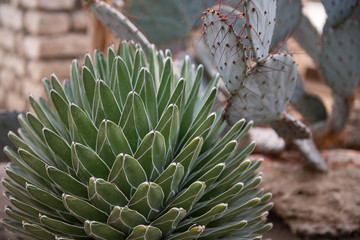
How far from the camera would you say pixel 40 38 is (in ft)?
13.0

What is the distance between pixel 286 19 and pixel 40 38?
2.59m

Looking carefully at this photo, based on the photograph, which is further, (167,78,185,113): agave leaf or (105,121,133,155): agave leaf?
(167,78,185,113): agave leaf

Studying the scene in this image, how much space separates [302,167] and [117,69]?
115 cm

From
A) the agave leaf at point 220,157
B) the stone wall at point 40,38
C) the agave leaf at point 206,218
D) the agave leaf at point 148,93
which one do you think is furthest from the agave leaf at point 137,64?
the stone wall at point 40,38

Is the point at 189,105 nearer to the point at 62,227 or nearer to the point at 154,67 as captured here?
the point at 154,67

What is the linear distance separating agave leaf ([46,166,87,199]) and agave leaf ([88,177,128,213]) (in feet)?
0.16

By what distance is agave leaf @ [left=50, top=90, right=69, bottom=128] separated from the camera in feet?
3.86

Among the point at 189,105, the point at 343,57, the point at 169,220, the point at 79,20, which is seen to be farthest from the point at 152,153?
the point at 79,20

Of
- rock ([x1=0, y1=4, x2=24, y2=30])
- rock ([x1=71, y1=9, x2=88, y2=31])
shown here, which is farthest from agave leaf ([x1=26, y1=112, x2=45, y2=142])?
rock ([x1=0, y1=4, x2=24, y2=30])

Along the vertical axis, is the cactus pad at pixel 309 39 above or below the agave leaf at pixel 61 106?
above

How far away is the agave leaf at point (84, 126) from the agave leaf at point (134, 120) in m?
0.07

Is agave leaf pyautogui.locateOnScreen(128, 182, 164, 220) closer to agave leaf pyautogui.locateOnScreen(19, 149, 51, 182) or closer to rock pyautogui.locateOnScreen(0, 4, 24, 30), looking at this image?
agave leaf pyautogui.locateOnScreen(19, 149, 51, 182)

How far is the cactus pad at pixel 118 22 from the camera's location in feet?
5.43

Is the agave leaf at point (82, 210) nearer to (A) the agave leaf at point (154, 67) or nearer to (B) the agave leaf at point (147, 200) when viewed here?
(B) the agave leaf at point (147, 200)
